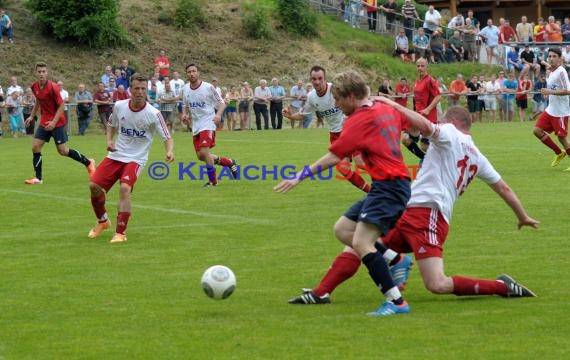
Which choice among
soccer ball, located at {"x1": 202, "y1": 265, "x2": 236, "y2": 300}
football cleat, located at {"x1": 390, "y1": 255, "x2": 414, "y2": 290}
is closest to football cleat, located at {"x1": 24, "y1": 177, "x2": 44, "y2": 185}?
soccer ball, located at {"x1": 202, "y1": 265, "x2": 236, "y2": 300}

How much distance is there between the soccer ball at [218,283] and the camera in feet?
28.2

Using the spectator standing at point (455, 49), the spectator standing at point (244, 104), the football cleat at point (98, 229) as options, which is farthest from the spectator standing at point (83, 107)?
the football cleat at point (98, 229)

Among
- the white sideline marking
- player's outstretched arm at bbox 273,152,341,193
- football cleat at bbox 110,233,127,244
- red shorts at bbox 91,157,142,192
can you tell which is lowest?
the white sideline marking

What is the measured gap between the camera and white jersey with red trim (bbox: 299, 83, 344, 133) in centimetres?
1675

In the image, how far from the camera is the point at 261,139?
31859 millimetres

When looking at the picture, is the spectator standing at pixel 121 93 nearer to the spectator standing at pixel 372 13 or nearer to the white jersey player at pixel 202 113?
the white jersey player at pixel 202 113

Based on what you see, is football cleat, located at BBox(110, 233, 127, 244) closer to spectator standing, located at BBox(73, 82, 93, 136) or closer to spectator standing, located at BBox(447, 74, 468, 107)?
spectator standing, located at BBox(73, 82, 93, 136)

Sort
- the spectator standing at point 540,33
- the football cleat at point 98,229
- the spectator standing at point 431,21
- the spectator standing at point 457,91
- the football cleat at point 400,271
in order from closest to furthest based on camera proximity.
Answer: the football cleat at point 400,271
the football cleat at point 98,229
the spectator standing at point 457,91
the spectator standing at point 540,33
the spectator standing at point 431,21

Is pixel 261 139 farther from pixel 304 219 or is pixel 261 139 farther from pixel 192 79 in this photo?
pixel 304 219

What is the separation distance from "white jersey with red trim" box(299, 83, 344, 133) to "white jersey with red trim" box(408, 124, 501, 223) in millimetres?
8113

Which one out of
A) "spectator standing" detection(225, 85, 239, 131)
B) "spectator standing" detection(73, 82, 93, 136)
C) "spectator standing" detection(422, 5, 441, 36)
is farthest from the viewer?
"spectator standing" detection(422, 5, 441, 36)

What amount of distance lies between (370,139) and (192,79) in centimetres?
1125

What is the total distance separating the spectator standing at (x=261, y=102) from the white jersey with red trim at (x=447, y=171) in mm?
29727

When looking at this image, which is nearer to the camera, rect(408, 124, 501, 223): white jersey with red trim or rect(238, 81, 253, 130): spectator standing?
rect(408, 124, 501, 223): white jersey with red trim
